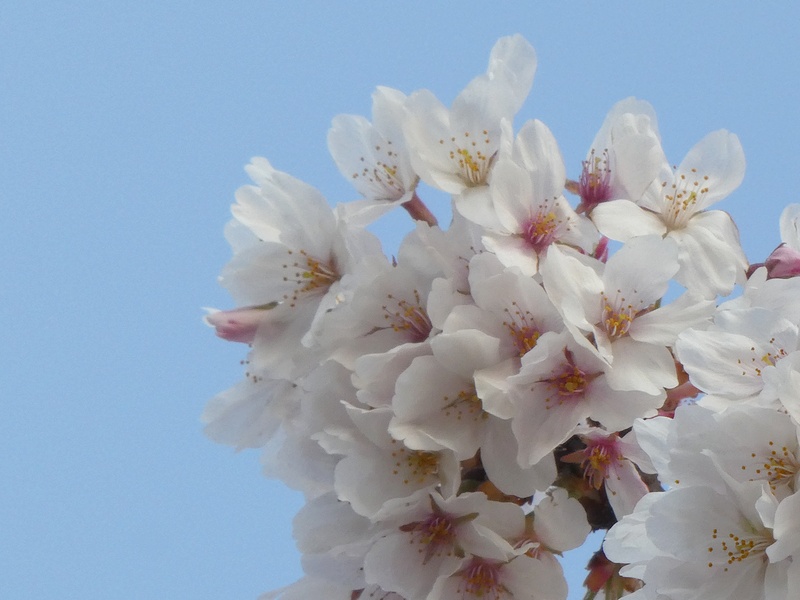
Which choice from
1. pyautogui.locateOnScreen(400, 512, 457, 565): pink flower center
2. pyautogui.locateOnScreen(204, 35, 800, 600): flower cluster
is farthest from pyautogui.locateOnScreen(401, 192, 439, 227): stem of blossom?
pyautogui.locateOnScreen(400, 512, 457, 565): pink flower center

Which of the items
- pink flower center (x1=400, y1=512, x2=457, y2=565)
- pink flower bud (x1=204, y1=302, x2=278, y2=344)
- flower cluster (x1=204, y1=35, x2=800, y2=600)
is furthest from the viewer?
pink flower bud (x1=204, y1=302, x2=278, y2=344)

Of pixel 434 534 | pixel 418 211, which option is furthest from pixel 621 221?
pixel 434 534

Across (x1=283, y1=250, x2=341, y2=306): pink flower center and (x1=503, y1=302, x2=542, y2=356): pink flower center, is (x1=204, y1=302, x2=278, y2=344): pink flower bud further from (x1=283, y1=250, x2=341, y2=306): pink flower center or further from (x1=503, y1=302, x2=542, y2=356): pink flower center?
(x1=503, y1=302, x2=542, y2=356): pink flower center

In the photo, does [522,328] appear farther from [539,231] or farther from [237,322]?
[237,322]

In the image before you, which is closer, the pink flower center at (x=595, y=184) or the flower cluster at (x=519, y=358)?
the flower cluster at (x=519, y=358)

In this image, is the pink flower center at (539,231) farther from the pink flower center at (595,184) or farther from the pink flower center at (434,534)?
the pink flower center at (434,534)

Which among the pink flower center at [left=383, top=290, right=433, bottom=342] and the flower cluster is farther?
the pink flower center at [left=383, top=290, right=433, bottom=342]

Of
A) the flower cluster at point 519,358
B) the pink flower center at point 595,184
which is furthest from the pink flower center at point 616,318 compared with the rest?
the pink flower center at point 595,184
